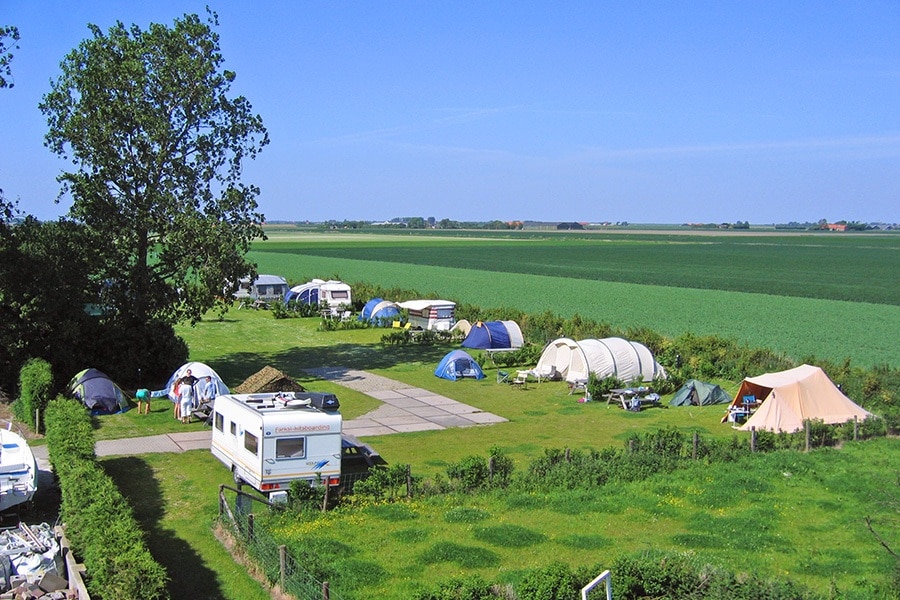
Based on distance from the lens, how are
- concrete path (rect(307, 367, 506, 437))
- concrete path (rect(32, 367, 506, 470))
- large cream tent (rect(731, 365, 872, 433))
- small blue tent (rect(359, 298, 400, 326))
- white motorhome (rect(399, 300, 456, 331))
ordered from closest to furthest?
1. concrete path (rect(32, 367, 506, 470))
2. large cream tent (rect(731, 365, 872, 433))
3. concrete path (rect(307, 367, 506, 437))
4. white motorhome (rect(399, 300, 456, 331))
5. small blue tent (rect(359, 298, 400, 326))

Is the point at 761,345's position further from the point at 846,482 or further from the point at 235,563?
the point at 235,563

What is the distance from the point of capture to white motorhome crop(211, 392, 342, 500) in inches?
738

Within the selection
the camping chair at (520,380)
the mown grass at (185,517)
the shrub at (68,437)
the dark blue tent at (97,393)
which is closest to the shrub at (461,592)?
the mown grass at (185,517)

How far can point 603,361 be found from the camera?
34.5 metres

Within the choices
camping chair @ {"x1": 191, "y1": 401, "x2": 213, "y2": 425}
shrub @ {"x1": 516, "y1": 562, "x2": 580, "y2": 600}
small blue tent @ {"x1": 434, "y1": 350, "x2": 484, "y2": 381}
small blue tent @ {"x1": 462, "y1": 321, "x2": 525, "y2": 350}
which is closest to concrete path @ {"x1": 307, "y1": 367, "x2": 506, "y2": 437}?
small blue tent @ {"x1": 434, "y1": 350, "x2": 484, "y2": 381}

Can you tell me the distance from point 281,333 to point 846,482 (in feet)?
117

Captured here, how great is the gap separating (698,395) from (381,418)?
484 inches

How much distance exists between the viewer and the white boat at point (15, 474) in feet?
55.3

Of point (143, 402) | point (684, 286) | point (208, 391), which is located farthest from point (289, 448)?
point (684, 286)

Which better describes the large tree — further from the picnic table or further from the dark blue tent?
the picnic table

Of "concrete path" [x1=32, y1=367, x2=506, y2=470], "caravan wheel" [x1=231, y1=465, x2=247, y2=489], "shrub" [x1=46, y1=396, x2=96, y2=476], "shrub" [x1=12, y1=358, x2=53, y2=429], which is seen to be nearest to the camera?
"shrub" [x1=46, y1=396, x2=96, y2=476]

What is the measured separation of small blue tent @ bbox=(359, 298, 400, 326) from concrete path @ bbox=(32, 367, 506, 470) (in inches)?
611

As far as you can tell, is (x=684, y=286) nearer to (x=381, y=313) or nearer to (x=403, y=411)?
(x=381, y=313)

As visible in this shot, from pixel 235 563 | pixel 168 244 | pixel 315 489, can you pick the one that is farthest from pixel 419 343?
pixel 235 563
